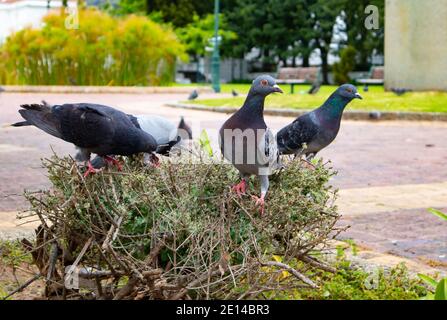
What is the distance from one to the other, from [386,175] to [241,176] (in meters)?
5.55

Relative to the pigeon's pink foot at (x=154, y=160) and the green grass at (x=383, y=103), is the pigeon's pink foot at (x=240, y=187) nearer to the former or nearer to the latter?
the pigeon's pink foot at (x=154, y=160)

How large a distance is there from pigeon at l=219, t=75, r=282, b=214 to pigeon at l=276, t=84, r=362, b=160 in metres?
1.98

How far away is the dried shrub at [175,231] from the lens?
10.7 feet

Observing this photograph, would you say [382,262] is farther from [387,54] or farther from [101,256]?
[387,54]

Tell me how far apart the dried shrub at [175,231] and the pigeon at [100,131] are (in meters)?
0.11

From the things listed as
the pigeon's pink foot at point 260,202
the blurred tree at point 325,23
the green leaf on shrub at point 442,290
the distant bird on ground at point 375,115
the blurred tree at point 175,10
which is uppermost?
the blurred tree at point 175,10

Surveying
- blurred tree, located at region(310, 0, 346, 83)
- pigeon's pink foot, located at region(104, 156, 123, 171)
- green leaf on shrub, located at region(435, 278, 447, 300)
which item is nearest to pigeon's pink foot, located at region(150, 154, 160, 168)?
pigeon's pink foot, located at region(104, 156, 123, 171)

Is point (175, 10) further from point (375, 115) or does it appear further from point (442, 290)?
point (442, 290)

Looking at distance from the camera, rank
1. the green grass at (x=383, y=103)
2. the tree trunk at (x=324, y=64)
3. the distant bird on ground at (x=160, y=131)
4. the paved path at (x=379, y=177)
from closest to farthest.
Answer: the distant bird on ground at (x=160, y=131)
the paved path at (x=379, y=177)
the green grass at (x=383, y=103)
the tree trunk at (x=324, y=64)

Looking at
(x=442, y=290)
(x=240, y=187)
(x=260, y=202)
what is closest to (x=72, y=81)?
(x=240, y=187)

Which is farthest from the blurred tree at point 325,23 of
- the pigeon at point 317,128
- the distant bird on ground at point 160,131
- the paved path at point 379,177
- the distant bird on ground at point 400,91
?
the distant bird on ground at point 160,131

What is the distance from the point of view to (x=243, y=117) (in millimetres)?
3457

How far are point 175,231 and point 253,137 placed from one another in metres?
0.53

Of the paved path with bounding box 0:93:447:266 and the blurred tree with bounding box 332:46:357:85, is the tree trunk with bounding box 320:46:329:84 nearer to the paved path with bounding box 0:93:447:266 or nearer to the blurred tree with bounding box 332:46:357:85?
the blurred tree with bounding box 332:46:357:85
